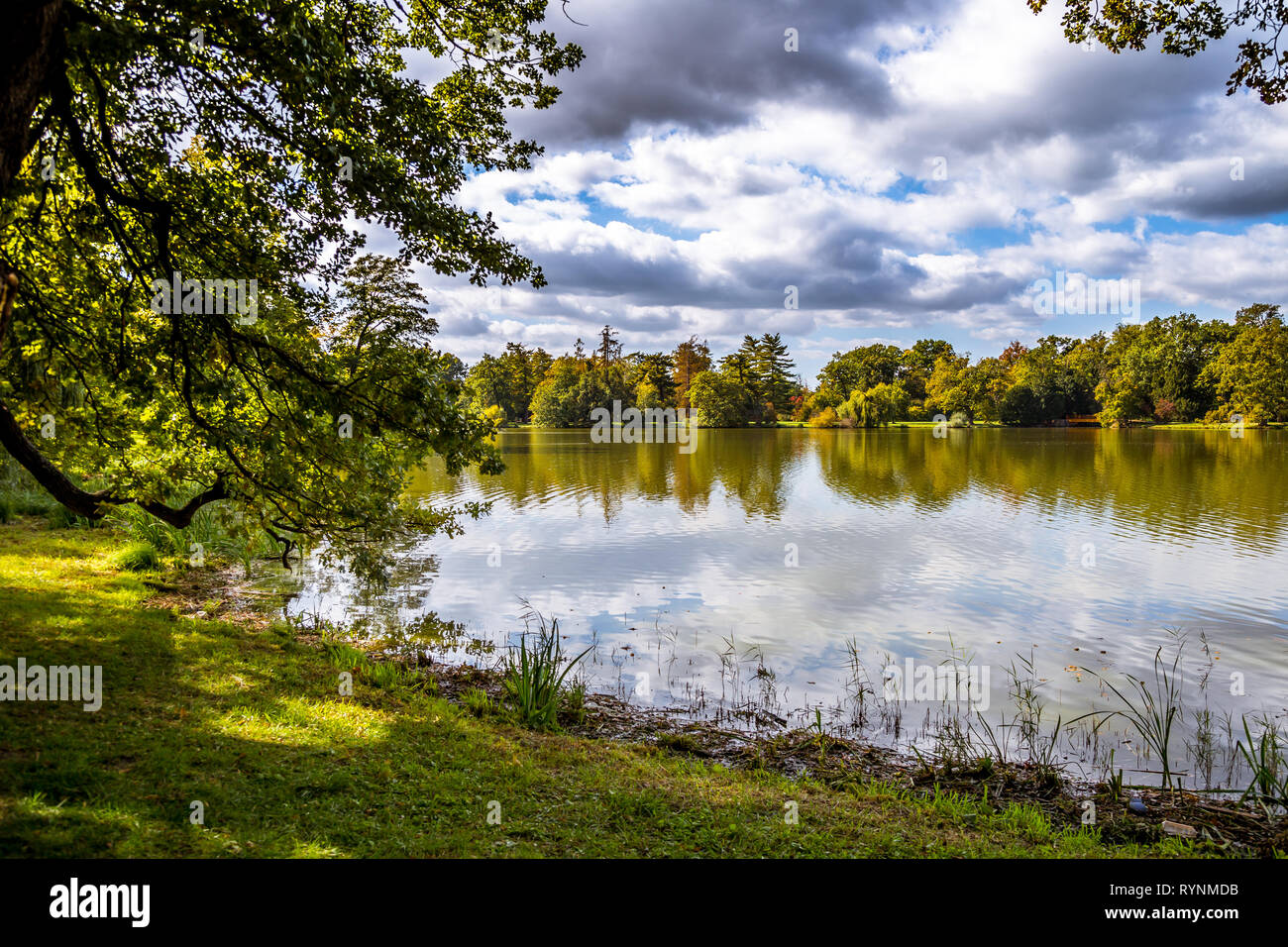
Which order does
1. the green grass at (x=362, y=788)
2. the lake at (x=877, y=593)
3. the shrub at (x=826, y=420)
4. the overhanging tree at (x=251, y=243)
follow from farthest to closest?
the shrub at (x=826, y=420) → the lake at (x=877, y=593) → the overhanging tree at (x=251, y=243) → the green grass at (x=362, y=788)

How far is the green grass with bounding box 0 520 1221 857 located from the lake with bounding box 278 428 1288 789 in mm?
2384

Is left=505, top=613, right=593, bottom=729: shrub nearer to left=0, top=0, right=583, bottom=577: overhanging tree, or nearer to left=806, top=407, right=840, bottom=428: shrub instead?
left=0, top=0, right=583, bottom=577: overhanging tree

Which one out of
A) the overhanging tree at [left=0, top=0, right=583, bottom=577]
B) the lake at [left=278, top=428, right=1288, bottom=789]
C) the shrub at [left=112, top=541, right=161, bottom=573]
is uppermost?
the overhanging tree at [left=0, top=0, right=583, bottom=577]

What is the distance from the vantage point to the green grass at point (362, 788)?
439cm

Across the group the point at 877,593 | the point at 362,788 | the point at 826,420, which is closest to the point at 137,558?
the point at 362,788

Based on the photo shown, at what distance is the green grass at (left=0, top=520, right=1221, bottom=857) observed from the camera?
14.4 ft

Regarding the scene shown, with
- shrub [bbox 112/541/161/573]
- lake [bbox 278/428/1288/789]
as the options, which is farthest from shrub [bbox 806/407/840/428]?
shrub [bbox 112/541/161/573]

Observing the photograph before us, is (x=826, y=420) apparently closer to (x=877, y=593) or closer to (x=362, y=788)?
(x=877, y=593)

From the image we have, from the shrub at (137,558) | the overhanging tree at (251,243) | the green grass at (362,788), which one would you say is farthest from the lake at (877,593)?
the overhanging tree at (251,243)

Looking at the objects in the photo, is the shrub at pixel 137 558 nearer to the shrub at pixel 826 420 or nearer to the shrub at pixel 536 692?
the shrub at pixel 536 692

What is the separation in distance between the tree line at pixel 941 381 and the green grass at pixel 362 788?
8870cm

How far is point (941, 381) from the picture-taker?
103m

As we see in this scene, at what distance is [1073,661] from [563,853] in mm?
9182
